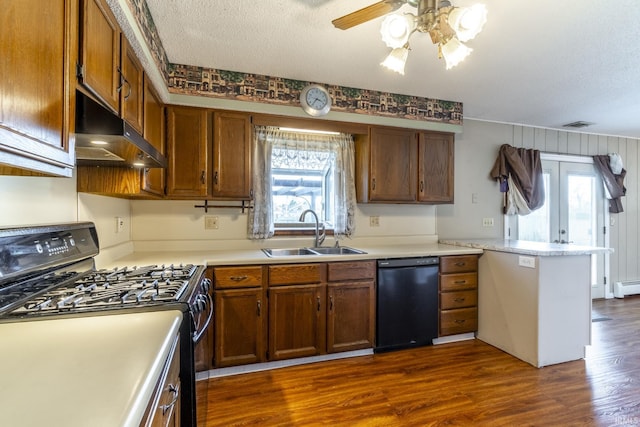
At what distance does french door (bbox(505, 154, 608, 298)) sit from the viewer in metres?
4.02

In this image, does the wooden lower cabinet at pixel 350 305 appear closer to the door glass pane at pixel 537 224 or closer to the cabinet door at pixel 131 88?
the cabinet door at pixel 131 88

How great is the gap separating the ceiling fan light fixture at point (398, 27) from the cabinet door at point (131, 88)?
129 centimetres

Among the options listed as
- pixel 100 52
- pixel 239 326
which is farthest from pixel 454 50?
pixel 239 326

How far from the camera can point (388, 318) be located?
103 inches

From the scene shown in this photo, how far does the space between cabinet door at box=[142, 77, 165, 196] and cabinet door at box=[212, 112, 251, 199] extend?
38 cm

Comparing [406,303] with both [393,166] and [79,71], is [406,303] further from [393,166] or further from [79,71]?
[79,71]

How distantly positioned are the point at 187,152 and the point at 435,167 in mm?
2307

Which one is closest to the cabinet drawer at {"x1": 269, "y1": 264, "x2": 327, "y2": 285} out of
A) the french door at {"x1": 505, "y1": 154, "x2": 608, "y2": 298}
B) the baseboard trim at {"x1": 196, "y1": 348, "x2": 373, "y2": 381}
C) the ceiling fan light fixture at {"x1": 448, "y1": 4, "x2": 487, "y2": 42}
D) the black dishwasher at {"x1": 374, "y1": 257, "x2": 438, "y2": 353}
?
the black dishwasher at {"x1": 374, "y1": 257, "x2": 438, "y2": 353}

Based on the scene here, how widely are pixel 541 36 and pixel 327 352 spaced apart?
2650 mm

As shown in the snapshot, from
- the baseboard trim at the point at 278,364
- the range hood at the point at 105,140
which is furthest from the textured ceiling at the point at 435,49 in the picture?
the baseboard trim at the point at 278,364

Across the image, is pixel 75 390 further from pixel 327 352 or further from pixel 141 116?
pixel 327 352

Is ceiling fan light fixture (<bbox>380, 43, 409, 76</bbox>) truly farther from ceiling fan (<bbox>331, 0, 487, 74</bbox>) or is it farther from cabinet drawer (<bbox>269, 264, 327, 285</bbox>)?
cabinet drawer (<bbox>269, 264, 327, 285</bbox>)

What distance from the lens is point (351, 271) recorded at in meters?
2.53

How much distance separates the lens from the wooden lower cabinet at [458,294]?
111 inches
